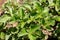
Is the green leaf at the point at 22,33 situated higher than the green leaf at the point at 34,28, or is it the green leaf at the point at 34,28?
the green leaf at the point at 34,28

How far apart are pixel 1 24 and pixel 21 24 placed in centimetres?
25

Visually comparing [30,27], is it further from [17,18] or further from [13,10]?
[13,10]

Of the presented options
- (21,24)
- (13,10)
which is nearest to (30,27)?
(21,24)

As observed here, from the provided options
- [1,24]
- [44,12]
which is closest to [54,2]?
[44,12]

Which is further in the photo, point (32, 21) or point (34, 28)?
point (32, 21)

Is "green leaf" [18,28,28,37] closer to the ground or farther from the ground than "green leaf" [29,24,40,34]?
closer to the ground

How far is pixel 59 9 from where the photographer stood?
2.21 metres

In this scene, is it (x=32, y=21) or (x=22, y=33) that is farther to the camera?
(x=32, y=21)

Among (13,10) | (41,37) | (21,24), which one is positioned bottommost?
(41,37)

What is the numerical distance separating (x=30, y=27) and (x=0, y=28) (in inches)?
14.9

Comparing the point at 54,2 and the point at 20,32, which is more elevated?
the point at 54,2

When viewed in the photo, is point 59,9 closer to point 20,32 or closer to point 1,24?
point 20,32

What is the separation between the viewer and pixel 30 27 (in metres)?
2.04

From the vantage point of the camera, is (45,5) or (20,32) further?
(45,5)
